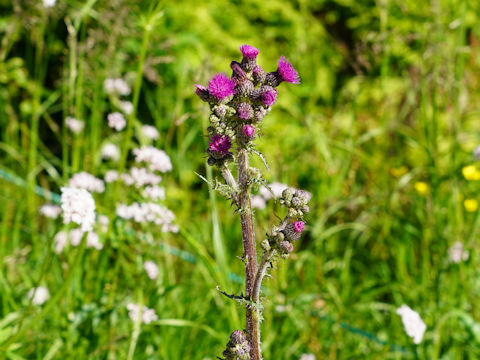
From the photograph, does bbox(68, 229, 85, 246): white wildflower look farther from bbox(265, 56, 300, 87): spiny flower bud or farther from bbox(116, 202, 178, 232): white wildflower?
bbox(265, 56, 300, 87): spiny flower bud

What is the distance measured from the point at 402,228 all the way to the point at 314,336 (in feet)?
3.12

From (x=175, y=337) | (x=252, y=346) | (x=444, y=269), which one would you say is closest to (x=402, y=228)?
(x=444, y=269)

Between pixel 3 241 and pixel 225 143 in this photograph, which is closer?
pixel 225 143

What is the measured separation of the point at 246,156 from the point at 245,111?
4.4 inches

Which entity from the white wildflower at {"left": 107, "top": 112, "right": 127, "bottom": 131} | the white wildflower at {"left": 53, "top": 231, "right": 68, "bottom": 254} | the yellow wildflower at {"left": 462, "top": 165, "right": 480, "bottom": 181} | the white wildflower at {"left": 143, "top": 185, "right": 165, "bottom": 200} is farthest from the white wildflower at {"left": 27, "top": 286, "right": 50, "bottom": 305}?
the yellow wildflower at {"left": 462, "top": 165, "right": 480, "bottom": 181}

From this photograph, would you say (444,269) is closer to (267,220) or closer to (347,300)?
(347,300)

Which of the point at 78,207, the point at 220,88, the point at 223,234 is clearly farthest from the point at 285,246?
the point at 223,234

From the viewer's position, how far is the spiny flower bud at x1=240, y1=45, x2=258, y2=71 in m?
1.05

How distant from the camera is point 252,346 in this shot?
3.60 ft

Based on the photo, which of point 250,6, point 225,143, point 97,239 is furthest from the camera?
point 250,6

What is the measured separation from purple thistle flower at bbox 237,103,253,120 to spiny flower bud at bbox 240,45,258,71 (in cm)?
11

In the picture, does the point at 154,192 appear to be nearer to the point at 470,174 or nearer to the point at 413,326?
the point at 413,326

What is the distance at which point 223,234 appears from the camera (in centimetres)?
277

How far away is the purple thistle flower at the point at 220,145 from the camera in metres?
1.04
